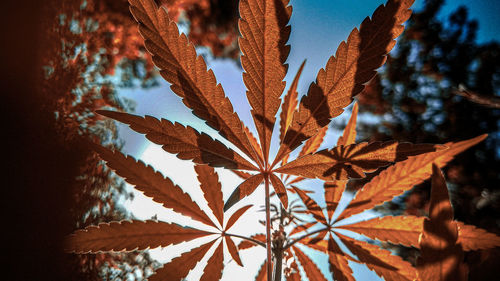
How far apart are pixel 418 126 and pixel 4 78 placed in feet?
17.2

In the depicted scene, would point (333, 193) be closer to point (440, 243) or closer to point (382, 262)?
point (382, 262)

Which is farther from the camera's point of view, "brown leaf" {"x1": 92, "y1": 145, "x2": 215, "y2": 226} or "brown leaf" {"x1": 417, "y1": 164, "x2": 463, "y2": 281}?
"brown leaf" {"x1": 92, "y1": 145, "x2": 215, "y2": 226}

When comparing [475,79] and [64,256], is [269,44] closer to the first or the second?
[64,256]

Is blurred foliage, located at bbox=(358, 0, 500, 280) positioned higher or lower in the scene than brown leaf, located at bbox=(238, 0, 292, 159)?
higher

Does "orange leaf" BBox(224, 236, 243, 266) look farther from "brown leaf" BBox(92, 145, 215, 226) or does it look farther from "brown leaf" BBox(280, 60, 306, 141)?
"brown leaf" BBox(280, 60, 306, 141)

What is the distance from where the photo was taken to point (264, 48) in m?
0.30

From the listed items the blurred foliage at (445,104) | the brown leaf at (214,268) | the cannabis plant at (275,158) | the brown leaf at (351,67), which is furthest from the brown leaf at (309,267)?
the blurred foliage at (445,104)

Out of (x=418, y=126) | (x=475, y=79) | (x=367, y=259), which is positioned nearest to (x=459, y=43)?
(x=475, y=79)

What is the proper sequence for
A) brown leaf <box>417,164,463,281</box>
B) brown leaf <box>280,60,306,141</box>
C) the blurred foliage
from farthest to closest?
the blurred foliage
brown leaf <box>280,60,306,141</box>
brown leaf <box>417,164,463,281</box>

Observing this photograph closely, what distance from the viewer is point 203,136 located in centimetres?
32

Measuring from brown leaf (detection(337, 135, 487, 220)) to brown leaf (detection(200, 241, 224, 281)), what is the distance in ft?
0.75

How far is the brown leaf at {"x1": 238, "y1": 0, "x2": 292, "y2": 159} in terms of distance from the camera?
→ 0.28 meters

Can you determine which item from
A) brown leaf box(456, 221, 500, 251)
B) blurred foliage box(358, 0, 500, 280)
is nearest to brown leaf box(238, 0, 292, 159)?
brown leaf box(456, 221, 500, 251)

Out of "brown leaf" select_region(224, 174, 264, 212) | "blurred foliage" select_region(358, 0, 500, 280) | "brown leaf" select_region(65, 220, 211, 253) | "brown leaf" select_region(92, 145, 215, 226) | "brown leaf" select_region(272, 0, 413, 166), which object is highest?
"blurred foliage" select_region(358, 0, 500, 280)
